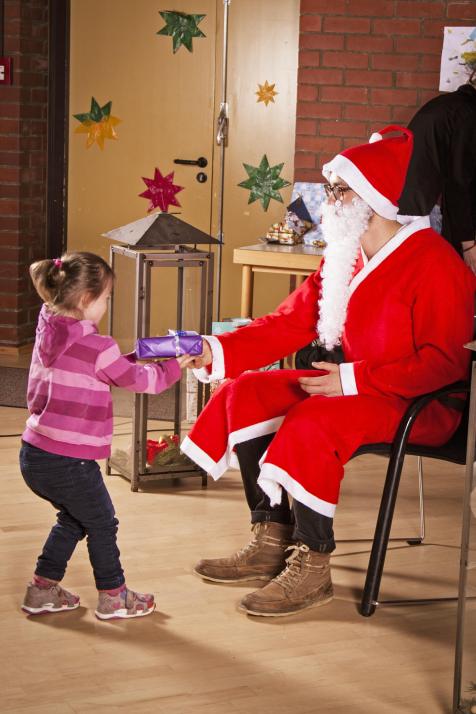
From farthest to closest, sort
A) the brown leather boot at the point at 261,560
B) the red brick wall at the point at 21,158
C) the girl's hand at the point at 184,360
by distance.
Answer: the red brick wall at the point at 21,158
the brown leather boot at the point at 261,560
the girl's hand at the point at 184,360

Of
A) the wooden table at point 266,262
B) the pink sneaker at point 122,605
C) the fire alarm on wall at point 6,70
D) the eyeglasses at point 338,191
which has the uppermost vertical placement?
the fire alarm on wall at point 6,70

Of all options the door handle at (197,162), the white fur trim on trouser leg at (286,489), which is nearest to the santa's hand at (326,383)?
the white fur trim on trouser leg at (286,489)

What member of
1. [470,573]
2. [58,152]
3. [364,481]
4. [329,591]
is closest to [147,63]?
[58,152]

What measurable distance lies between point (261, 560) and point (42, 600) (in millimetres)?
626

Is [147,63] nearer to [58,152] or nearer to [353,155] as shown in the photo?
[58,152]

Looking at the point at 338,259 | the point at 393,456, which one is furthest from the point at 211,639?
the point at 338,259

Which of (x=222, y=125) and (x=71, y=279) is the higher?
(x=222, y=125)

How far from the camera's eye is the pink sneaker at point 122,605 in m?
2.75

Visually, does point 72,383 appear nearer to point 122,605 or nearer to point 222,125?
point 122,605

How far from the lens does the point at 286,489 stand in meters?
2.71

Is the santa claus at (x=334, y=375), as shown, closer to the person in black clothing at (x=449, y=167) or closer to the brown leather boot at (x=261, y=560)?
the brown leather boot at (x=261, y=560)

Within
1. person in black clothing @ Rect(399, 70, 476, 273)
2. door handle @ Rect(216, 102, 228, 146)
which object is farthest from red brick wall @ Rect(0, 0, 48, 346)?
person in black clothing @ Rect(399, 70, 476, 273)

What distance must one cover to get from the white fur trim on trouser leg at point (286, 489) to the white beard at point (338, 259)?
0.53 metres

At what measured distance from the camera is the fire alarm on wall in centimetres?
588
